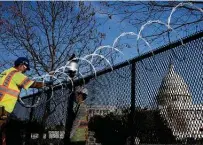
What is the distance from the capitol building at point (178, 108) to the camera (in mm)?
4488

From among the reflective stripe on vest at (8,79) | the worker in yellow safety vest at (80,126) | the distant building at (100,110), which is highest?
the reflective stripe on vest at (8,79)

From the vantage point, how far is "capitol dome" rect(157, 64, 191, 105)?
4.75 metres

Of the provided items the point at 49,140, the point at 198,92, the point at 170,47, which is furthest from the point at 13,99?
the point at 198,92

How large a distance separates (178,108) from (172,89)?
0.29 m

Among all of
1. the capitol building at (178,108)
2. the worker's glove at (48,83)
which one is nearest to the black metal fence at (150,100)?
the capitol building at (178,108)

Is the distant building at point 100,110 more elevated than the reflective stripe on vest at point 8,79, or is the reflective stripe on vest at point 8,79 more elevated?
the reflective stripe on vest at point 8,79

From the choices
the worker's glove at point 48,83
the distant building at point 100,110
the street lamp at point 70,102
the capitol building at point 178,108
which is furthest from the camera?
the street lamp at point 70,102

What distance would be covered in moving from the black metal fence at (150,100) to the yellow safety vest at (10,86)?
152cm

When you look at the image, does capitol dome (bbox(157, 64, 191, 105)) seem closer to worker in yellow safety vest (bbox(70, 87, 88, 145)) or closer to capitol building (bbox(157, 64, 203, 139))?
capitol building (bbox(157, 64, 203, 139))

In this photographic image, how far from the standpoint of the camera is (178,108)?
4.77 m

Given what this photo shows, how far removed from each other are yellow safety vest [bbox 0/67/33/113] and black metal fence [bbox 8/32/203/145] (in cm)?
152

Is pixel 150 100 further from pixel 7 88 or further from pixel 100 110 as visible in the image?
pixel 7 88

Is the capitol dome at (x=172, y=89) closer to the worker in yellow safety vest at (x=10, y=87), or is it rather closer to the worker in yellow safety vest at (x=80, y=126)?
the worker in yellow safety vest at (x=80, y=126)

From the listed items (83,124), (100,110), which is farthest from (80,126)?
(100,110)
